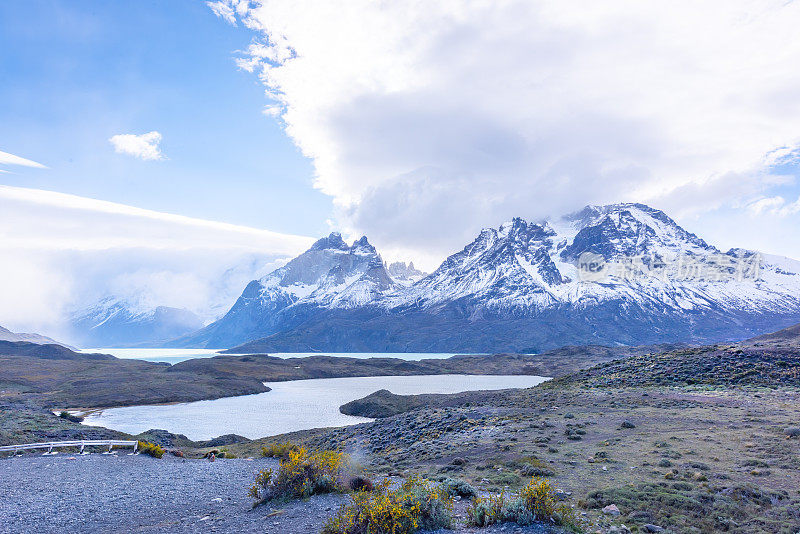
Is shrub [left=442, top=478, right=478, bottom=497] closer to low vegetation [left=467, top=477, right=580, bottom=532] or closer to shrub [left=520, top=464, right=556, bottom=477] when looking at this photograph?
low vegetation [left=467, top=477, right=580, bottom=532]

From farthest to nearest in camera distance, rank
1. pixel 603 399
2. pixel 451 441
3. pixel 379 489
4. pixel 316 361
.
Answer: pixel 316 361 → pixel 603 399 → pixel 451 441 → pixel 379 489

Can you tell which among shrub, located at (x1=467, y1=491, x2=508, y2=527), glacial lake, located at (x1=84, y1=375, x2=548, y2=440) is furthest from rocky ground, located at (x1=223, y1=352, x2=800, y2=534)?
glacial lake, located at (x1=84, y1=375, x2=548, y2=440)

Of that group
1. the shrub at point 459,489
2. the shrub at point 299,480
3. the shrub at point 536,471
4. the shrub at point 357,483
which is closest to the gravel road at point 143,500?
the shrub at point 299,480

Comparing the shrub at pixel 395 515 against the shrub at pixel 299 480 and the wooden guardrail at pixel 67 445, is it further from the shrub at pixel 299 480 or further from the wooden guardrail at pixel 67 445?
the wooden guardrail at pixel 67 445

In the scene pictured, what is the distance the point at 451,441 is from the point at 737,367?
3695 centimetres

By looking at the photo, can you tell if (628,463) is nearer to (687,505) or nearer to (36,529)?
(687,505)

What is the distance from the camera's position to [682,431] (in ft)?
90.7

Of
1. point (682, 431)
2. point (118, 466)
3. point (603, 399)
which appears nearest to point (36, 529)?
point (118, 466)

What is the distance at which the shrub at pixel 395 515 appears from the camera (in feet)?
36.7

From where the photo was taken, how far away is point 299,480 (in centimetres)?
1619

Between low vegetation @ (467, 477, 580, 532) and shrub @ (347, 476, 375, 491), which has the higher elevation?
low vegetation @ (467, 477, 580, 532)

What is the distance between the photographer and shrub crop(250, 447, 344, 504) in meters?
16.0

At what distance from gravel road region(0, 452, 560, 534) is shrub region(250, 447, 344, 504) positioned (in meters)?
0.48

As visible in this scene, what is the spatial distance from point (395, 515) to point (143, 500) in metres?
12.5
